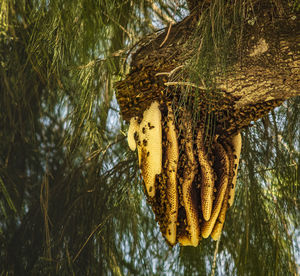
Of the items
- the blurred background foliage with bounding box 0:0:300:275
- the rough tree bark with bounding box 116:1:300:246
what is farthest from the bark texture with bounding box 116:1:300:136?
the blurred background foliage with bounding box 0:0:300:275

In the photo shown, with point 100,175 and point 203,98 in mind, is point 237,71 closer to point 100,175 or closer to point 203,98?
point 203,98

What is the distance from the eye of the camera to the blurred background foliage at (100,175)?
167 cm

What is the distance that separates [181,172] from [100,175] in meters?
0.76

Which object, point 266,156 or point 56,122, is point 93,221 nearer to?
point 56,122

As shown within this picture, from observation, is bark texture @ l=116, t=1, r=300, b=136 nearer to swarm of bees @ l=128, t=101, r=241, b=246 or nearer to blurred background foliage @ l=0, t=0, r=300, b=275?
swarm of bees @ l=128, t=101, r=241, b=246

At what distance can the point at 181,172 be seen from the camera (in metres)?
1.21

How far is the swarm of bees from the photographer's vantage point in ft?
3.90

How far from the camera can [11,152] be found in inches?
80.7

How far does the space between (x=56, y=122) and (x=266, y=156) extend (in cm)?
86

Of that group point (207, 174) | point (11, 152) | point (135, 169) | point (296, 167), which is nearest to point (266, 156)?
point (296, 167)

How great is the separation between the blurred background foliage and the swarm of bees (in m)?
0.45

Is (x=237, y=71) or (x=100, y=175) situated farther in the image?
(x=100, y=175)

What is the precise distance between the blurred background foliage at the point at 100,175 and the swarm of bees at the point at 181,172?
449 mm

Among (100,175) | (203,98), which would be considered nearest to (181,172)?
(203,98)
